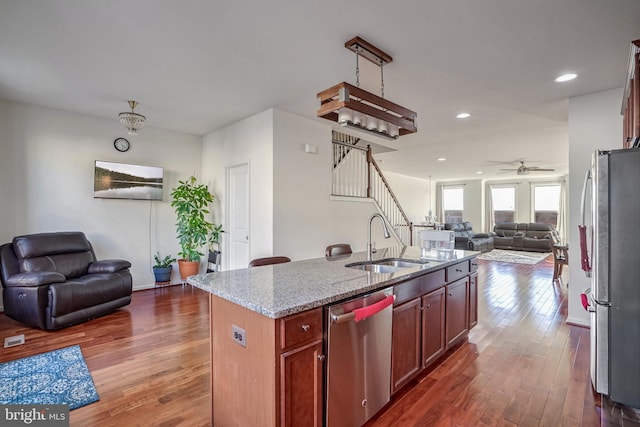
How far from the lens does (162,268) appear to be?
510cm

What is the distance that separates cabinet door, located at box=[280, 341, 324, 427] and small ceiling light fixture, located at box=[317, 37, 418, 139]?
1.46m

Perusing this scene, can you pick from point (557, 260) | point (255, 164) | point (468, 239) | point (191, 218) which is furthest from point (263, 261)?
point (468, 239)

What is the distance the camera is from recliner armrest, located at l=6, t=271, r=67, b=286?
3.32m

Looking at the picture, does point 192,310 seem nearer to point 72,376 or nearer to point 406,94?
point 72,376

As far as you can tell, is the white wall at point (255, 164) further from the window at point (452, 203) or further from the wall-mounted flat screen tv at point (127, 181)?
the window at point (452, 203)

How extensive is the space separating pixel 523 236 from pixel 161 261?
34.9ft

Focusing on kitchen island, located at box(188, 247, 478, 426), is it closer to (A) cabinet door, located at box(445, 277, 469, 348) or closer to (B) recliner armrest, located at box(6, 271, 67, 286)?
(A) cabinet door, located at box(445, 277, 469, 348)

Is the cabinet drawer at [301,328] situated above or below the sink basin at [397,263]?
below

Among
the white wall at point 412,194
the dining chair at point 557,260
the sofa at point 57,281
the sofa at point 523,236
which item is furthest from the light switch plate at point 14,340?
the sofa at point 523,236

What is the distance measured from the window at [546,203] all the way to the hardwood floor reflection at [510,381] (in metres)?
8.33

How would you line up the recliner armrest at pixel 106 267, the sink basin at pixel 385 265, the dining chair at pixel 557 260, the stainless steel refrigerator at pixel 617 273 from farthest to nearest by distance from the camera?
the dining chair at pixel 557 260
the recliner armrest at pixel 106 267
the sink basin at pixel 385 265
the stainless steel refrigerator at pixel 617 273

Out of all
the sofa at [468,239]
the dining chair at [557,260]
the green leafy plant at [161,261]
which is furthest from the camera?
the sofa at [468,239]

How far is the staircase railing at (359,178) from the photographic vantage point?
5272mm

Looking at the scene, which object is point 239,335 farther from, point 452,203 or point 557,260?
point 452,203
